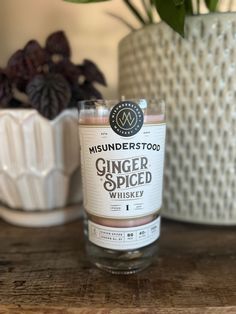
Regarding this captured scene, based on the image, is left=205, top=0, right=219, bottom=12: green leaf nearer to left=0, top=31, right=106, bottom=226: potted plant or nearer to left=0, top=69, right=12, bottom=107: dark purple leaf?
left=0, top=31, right=106, bottom=226: potted plant

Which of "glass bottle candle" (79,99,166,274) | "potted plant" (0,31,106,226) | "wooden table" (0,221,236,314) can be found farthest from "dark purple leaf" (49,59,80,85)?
"wooden table" (0,221,236,314)

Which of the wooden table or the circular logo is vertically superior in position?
the circular logo

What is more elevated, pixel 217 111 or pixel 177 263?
pixel 217 111

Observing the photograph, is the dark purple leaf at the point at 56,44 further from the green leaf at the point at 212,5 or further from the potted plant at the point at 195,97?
the green leaf at the point at 212,5

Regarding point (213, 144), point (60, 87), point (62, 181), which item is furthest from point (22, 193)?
point (213, 144)

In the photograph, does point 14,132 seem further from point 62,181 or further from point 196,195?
point 196,195

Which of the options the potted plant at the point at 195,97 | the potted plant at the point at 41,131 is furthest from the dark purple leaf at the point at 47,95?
the potted plant at the point at 195,97
